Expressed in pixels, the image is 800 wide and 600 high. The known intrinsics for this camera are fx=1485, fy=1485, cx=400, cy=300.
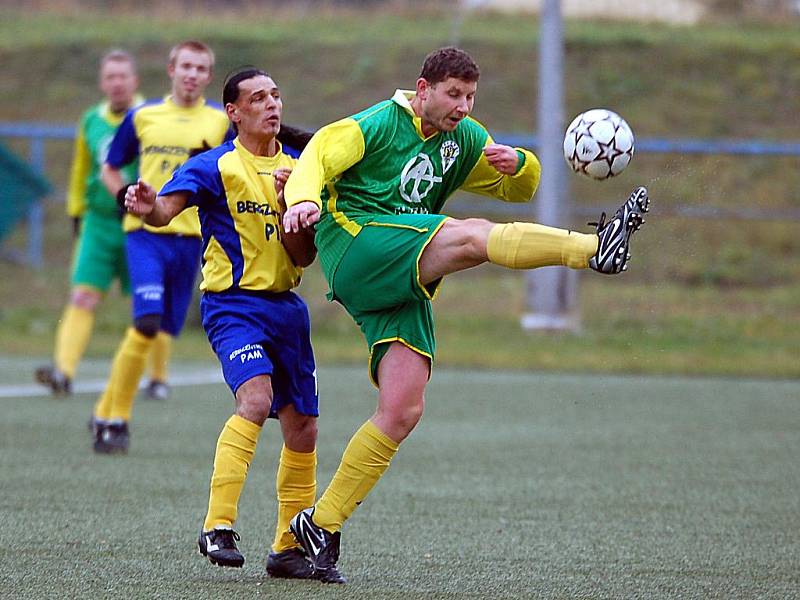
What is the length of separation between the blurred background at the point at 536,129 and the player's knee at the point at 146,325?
17.2 feet

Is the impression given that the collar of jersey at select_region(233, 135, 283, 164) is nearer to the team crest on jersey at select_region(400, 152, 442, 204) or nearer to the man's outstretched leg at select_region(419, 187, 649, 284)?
the team crest on jersey at select_region(400, 152, 442, 204)

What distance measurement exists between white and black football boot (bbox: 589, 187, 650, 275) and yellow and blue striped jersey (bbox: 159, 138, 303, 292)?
124 cm

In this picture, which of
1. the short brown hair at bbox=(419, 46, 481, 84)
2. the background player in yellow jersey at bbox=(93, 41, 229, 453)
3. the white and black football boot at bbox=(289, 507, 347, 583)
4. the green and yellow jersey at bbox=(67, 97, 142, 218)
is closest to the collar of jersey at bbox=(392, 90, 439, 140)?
the short brown hair at bbox=(419, 46, 481, 84)

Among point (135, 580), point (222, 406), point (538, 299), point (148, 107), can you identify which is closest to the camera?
point (135, 580)

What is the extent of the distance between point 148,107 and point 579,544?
392cm

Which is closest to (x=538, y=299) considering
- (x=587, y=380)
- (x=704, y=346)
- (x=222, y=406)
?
(x=704, y=346)

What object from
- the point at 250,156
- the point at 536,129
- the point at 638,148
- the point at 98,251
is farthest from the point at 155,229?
the point at 536,129

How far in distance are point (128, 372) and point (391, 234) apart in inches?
138

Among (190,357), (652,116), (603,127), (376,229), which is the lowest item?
(190,357)

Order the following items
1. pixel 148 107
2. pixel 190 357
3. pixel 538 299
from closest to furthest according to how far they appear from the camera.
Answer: pixel 148 107, pixel 190 357, pixel 538 299

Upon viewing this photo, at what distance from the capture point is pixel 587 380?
12.1 meters

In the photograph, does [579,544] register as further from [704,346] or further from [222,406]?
[704,346]

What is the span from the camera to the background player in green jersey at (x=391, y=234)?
4.61 m

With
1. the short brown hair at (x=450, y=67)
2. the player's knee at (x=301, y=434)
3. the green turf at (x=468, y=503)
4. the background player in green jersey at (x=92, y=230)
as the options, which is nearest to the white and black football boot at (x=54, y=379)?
the background player in green jersey at (x=92, y=230)
